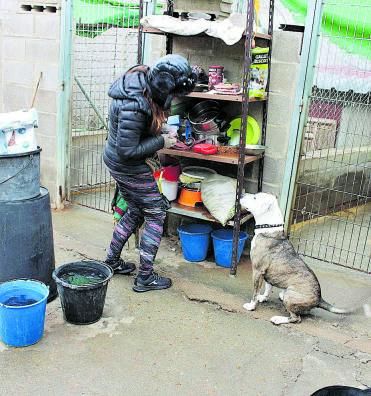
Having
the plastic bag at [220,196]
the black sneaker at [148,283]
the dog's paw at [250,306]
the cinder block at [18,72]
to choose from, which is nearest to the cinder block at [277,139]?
the plastic bag at [220,196]

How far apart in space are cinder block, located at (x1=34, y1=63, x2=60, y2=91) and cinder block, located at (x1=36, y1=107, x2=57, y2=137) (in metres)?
0.33

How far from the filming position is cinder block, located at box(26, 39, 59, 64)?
6.17m

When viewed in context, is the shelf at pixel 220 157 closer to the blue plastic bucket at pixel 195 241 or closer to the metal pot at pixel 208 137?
the metal pot at pixel 208 137

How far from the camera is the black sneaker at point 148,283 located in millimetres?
4504

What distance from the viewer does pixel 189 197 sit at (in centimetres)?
516

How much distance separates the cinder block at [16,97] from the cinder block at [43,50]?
403 mm

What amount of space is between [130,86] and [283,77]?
165cm

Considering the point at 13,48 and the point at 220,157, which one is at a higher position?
the point at 13,48

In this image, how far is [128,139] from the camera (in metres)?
3.95

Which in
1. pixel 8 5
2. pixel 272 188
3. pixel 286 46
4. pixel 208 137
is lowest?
pixel 272 188

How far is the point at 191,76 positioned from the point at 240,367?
214cm

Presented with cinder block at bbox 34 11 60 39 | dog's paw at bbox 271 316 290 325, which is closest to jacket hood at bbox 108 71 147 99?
dog's paw at bbox 271 316 290 325

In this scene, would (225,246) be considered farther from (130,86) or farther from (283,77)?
(130,86)

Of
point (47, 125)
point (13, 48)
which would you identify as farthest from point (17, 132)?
point (13, 48)
